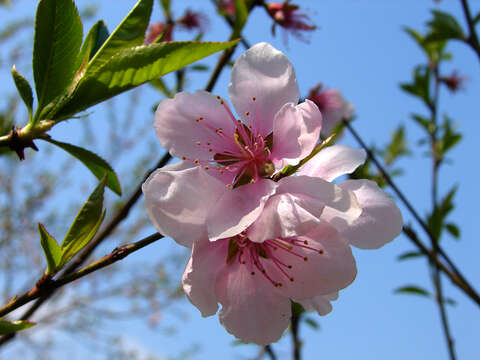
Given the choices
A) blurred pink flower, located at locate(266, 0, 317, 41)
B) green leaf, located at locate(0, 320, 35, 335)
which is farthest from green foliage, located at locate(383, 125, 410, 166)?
green leaf, located at locate(0, 320, 35, 335)

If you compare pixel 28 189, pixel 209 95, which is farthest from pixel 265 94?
pixel 28 189

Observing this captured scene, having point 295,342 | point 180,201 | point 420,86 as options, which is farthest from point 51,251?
point 420,86

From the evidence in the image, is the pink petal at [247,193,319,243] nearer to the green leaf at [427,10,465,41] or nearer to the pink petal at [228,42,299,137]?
the pink petal at [228,42,299,137]

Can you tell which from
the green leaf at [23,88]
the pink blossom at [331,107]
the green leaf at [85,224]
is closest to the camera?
the green leaf at [85,224]

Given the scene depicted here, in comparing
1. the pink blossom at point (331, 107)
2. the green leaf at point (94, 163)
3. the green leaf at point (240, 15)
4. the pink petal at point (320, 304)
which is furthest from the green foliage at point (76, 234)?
the pink blossom at point (331, 107)

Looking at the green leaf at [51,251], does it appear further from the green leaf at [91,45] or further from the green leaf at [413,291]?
the green leaf at [413,291]

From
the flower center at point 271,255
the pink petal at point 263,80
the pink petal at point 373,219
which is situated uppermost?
the pink petal at point 263,80
